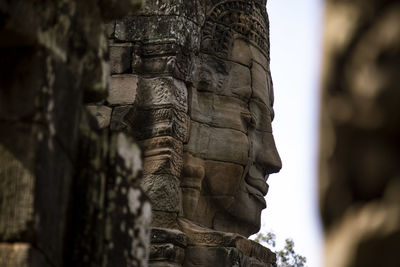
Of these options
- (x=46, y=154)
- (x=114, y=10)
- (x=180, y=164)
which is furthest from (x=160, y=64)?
(x=46, y=154)

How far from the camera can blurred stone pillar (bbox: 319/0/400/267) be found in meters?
1.56

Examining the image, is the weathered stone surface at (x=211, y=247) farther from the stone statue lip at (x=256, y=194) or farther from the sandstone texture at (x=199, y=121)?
the stone statue lip at (x=256, y=194)

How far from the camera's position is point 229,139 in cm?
1209

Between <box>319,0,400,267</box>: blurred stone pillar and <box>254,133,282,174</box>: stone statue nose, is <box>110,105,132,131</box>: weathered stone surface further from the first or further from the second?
<box>319,0,400,267</box>: blurred stone pillar

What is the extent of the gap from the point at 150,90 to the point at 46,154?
25.9 ft

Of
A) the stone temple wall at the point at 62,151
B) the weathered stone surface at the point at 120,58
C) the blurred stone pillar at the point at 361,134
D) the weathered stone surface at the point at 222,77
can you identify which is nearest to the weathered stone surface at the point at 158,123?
the weathered stone surface at the point at 120,58

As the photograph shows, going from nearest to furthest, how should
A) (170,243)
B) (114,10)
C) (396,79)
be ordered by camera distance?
(396,79)
(114,10)
(170,243)

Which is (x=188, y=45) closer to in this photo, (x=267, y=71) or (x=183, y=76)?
(x=183, y=76)

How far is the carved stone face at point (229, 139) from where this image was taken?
1192 cm

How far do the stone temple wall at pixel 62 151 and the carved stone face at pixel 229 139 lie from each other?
24.3 ft

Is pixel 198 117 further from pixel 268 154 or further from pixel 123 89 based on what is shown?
pixel 268 154

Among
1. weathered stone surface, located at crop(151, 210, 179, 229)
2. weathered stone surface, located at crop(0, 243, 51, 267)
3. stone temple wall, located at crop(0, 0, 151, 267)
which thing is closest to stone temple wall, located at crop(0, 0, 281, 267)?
weathered stone surface, located at crop(151, 210, 179, 229)

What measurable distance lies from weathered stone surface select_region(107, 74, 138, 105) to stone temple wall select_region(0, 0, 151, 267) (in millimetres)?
7073

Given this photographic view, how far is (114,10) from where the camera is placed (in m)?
4.39
